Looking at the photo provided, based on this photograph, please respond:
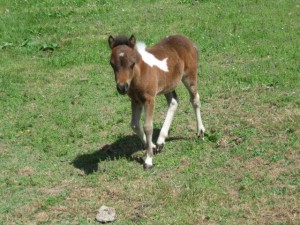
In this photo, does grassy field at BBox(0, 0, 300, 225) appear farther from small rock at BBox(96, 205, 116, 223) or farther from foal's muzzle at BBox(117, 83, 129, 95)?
foal's muzzle at BBox(117, 83, 129, 95)

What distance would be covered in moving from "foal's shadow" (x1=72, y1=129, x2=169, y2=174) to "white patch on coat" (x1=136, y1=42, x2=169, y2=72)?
143 cm

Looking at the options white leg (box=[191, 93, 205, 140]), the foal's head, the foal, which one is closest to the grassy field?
white leg (box=[191, 93, 205, 140])

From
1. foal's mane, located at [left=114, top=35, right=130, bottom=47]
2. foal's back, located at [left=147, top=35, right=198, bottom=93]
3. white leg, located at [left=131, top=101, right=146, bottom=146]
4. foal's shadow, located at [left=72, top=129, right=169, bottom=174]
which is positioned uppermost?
foal's mane, located at [left=114, top=35, right=130, bottom=47]

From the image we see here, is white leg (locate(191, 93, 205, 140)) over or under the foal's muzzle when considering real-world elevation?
under

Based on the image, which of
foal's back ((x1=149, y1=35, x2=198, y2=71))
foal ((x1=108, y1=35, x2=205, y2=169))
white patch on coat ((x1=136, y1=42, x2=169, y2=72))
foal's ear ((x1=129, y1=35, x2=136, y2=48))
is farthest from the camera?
foal's back ((x1=149, y1=35, x2=198, y2=71))

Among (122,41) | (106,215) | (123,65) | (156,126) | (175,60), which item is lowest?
(156,126)

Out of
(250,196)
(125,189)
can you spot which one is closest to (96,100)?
(125,189)

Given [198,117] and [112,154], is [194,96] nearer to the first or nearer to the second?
[198,117]

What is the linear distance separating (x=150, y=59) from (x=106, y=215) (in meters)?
2.65

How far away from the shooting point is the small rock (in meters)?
7.24

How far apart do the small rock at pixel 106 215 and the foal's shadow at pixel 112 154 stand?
1346mm

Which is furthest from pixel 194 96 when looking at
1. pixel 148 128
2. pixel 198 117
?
pixel 148 128

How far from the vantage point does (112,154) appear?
368 inches

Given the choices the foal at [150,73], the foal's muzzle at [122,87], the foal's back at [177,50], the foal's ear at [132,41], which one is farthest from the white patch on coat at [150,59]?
the foal's muzzle at [122,87]
